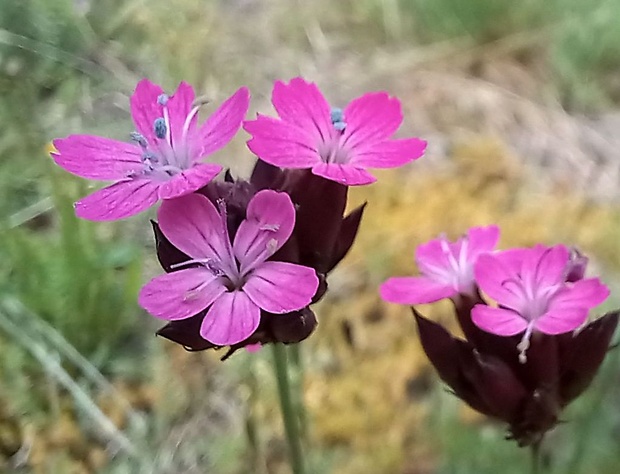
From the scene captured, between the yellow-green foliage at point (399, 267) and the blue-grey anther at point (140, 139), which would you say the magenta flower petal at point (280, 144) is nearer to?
the blue-grey anther at point (140, 139)

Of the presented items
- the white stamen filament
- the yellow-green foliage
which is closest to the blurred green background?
the yellow-green foliage

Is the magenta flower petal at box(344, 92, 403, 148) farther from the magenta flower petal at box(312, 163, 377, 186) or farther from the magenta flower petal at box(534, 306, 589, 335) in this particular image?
the magenta flower petal at box(534, 306, 589, 335)

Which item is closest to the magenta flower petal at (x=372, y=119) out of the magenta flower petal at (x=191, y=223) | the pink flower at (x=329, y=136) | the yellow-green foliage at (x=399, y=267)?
the pink flower at (x=329, y=136)

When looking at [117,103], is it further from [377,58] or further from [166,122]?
[166,122]

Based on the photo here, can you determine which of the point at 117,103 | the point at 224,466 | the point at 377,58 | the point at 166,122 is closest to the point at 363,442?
the point at 224,466

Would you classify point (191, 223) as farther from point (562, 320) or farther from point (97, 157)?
point (562, 320)

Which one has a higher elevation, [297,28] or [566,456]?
[297,28]

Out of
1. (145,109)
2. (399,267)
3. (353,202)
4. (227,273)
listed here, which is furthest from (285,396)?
(353,202)
